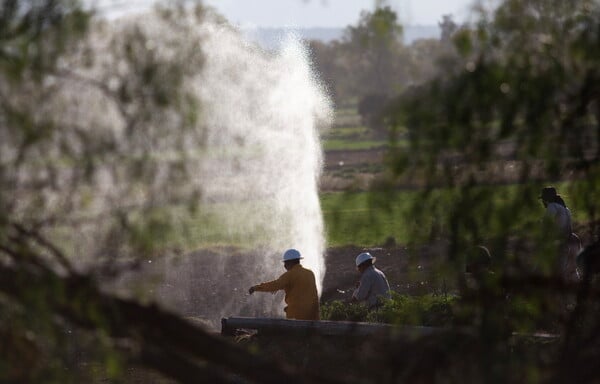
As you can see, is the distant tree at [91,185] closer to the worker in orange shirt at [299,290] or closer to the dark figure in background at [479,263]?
the dark figure in background at [479,263]

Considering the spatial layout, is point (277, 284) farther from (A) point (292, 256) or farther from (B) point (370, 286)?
(B) point (370, 286)

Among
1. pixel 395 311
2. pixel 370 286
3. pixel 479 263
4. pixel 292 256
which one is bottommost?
pixel 479 263

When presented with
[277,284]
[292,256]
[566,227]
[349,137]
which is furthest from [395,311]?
[349,137]

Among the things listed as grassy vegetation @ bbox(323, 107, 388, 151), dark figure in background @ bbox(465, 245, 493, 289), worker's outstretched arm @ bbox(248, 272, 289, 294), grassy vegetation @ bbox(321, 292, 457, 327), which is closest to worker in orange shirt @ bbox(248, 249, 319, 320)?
worker's outstretched arm @ bbox(248, 272, 289, 294)

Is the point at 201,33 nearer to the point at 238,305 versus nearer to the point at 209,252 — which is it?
the point at 238,305

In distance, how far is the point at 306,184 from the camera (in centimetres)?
2428

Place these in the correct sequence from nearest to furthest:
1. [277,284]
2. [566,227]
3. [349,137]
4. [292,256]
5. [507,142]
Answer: [507,142] < [566,227] < [277,284] < [292,256] < [349,137]

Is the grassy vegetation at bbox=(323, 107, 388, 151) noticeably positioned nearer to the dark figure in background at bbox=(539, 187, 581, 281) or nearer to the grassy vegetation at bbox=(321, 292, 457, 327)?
the grassy vegetation at bbox=(321, 292, 457, 327)

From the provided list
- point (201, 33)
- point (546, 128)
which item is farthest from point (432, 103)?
point (201, 33)

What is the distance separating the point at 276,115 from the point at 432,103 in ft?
61.2

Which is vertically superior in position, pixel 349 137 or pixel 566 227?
pixel 349 137

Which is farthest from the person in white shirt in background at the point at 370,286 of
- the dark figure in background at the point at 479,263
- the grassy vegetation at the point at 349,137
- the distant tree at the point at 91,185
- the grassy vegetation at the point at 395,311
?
the grassy vegetation at the point at 349,137

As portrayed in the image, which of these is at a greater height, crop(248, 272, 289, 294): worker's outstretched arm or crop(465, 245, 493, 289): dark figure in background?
crop(248, 272, 289, 294): worker's outstretched arm

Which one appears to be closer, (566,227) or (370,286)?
(566,227)
